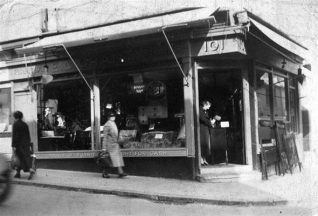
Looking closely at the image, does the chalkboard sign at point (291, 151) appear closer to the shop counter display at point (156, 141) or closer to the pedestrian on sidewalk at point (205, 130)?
the pedestrian on sidewalk at point (205, 130)

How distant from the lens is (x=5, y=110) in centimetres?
1469

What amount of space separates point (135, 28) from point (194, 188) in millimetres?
4629

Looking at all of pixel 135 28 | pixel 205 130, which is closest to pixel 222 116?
pixel 205 130

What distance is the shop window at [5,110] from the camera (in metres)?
14.6

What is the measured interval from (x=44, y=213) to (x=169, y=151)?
461 cm

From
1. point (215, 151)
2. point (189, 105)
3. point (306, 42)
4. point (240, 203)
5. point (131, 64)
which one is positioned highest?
point (306, 42)

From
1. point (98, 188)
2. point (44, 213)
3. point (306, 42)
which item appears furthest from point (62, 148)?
point (306, 42)

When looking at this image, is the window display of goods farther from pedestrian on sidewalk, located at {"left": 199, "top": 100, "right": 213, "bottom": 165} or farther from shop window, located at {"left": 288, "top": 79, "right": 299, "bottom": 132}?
shop window, located at {"left": 288, "top": 79, "right": 299, "bottom": 132}

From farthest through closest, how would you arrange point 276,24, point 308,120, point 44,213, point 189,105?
point 308,120, point 276,24, point 189,105, point 44,213

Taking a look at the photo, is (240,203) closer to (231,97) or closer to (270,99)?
(231,97)

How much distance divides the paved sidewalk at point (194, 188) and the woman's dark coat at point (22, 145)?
17.0 inches

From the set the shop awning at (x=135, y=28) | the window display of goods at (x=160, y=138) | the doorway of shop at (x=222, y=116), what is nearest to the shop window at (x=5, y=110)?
the shop awning at (x=135, y=28)

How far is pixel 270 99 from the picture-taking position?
41.8 ft

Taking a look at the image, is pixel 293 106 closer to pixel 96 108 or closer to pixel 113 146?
pixel 96 108
